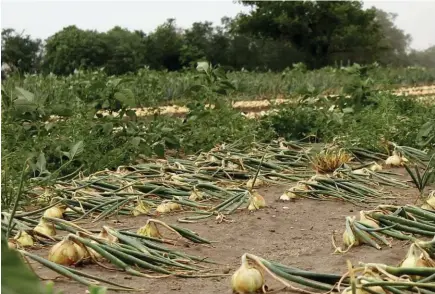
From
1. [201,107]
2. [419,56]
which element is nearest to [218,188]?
[201,107]

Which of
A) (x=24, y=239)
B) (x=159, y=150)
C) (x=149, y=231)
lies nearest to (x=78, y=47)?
(x=159, y=150)

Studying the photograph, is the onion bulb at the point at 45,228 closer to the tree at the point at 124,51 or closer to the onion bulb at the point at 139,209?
the onion bulb at the point at 139,209

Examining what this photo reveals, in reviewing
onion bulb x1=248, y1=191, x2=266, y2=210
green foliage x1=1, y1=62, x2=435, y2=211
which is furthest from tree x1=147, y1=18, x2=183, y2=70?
onion bulb x1=248, y1=191, x2=266, y2=210

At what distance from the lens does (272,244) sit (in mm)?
2781

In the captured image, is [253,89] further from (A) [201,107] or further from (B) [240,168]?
(B) [240,168]


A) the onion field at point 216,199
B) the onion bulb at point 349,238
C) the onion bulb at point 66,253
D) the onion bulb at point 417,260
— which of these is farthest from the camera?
the onion bulb at point 349,238

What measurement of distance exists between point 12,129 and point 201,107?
214 cm

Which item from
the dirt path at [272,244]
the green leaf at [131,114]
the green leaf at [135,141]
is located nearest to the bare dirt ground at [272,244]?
the dirt path at [272,244]

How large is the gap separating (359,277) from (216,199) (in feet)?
6.59

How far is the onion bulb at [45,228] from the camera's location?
7.93 feet

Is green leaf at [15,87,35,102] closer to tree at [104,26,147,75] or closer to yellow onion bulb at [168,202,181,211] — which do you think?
yellow onion bulb at [168,202,181,211]

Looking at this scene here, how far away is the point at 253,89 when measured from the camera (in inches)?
576

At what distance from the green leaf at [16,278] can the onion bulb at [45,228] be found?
6.47 ft

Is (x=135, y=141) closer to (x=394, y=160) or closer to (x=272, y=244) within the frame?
(x=394, y=160)
